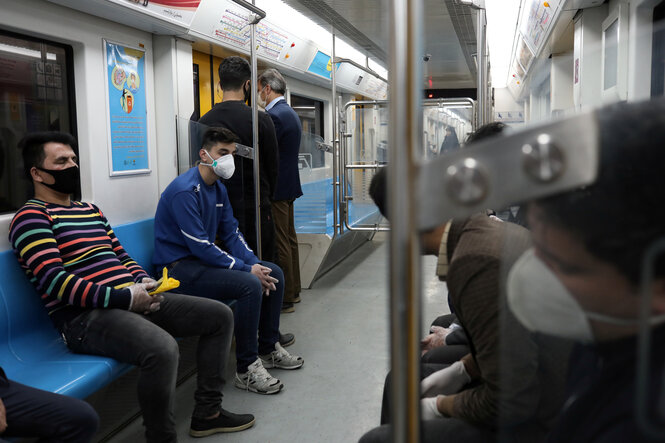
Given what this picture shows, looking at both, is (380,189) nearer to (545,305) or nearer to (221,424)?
(545,305)

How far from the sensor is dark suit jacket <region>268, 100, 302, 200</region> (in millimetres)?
4637

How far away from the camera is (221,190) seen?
3.47 metres

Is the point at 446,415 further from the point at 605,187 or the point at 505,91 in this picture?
the point at 505,91

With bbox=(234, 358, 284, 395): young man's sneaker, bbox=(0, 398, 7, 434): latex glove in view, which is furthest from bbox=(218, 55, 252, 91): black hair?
bbox=(0, 398, 7, 434): latex glove

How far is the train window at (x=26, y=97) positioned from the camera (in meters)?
2.80

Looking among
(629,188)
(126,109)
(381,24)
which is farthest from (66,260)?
(381,24)

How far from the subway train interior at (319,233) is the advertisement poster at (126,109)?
2 centimetres

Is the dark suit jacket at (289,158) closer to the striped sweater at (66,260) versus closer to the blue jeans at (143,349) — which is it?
the striped sweater at (66,260)

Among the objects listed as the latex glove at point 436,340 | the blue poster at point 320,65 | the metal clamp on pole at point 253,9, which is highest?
the blue poster at point 320,65

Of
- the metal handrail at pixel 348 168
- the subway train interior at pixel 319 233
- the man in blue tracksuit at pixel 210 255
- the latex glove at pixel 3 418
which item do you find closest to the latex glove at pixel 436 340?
the subway train interior at pixel 319 233

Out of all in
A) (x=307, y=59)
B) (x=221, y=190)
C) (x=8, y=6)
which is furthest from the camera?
(x=307, y=59)

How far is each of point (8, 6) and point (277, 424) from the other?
2227 millimetres

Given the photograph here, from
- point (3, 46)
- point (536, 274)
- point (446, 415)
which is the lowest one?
point (446, 415)

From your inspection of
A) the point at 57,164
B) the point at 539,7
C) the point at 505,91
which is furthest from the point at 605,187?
the point at 505,91
